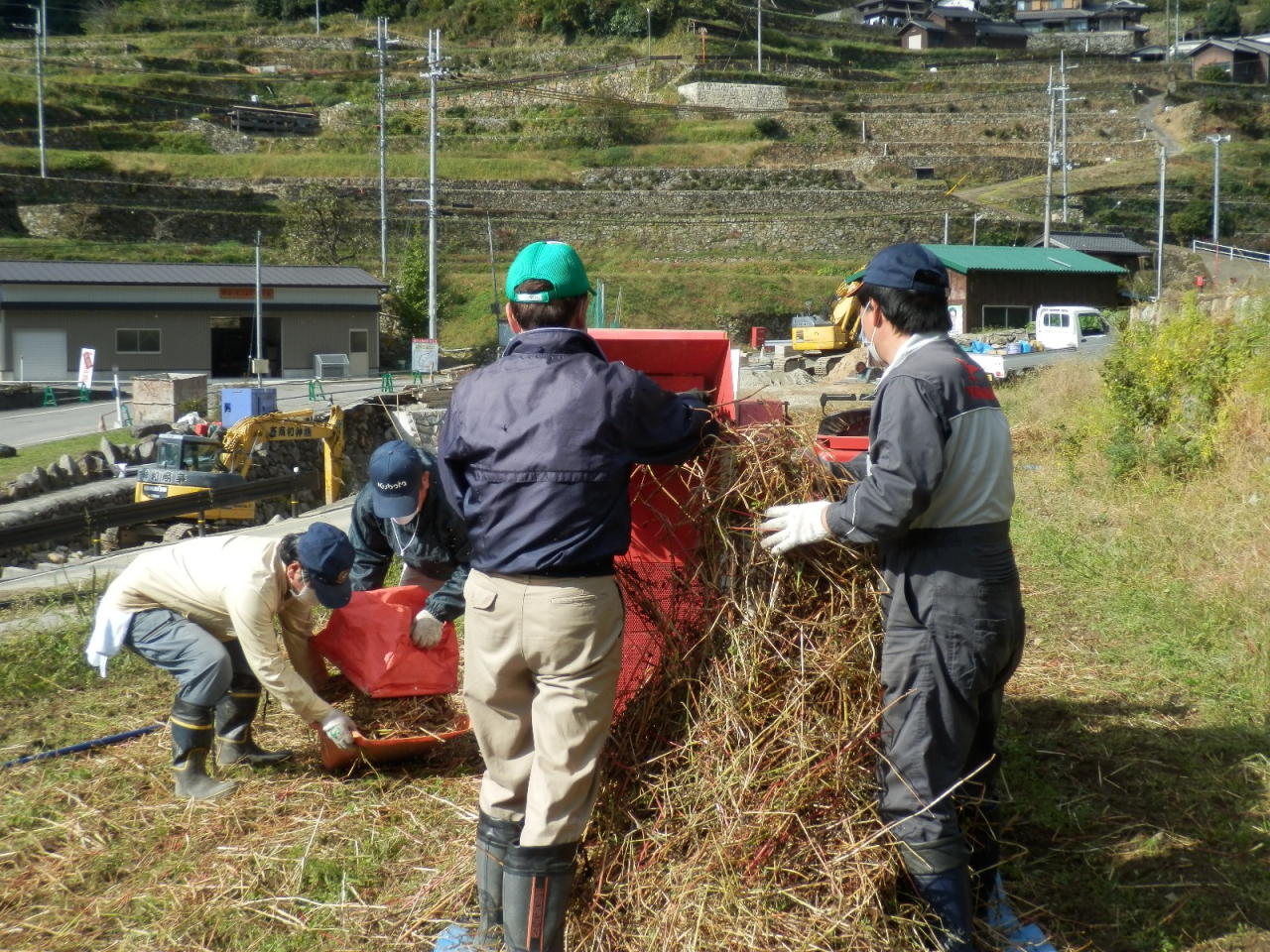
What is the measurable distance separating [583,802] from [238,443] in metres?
19.8

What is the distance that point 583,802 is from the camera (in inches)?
119

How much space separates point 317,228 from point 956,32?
2348 inches

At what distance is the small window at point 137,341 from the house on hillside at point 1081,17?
80.1 meters

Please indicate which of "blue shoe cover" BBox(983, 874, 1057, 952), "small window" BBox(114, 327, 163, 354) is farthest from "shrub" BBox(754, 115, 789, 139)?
"blue shoe cover" BBox(983, 874, 1057, 952)

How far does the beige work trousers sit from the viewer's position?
2.94m

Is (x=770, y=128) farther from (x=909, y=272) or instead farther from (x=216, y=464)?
(x=909, y=272)

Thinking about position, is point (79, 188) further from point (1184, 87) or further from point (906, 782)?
point (1184, 87)

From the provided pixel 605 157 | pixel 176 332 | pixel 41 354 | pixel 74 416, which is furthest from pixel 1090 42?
pixel 74 416

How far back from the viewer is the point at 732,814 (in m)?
3.20

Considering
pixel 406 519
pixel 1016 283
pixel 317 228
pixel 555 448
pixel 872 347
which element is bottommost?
pixel 406 519

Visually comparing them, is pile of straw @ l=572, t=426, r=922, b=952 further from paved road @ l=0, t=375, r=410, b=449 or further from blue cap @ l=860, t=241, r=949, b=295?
paved road @ l=0, t=375, r=410, b=449

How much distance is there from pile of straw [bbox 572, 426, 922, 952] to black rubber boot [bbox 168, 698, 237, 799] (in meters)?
1.72

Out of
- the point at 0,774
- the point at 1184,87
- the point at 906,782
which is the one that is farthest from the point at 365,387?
the point at 1184,87

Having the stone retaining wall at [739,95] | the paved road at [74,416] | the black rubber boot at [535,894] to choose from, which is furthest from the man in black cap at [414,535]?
the stone retaining wall at [739,95]
